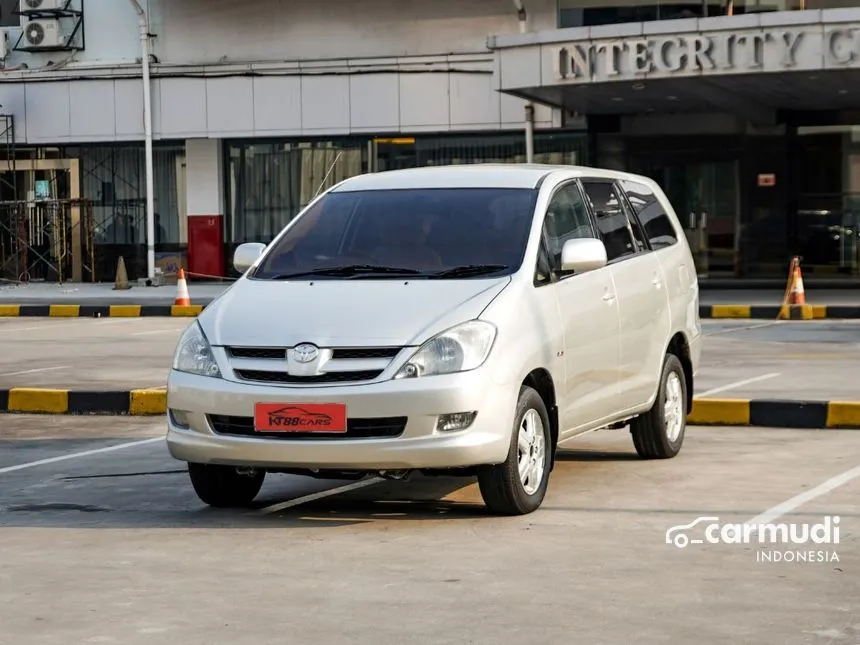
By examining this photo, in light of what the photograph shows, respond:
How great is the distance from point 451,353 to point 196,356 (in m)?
1.22

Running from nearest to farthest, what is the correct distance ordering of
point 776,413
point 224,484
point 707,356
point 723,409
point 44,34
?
point 224,484 → point 776,413 → point 723,409 → point 707,356 → point 44,34

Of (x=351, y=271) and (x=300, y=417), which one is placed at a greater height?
(x=351, y=271)

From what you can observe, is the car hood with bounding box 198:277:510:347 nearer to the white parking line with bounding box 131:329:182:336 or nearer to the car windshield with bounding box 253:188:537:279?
the car windshield with bounding box 253:188:537:279

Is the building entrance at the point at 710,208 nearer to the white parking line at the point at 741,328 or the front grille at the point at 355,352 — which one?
the white parking line at the point at 741,328

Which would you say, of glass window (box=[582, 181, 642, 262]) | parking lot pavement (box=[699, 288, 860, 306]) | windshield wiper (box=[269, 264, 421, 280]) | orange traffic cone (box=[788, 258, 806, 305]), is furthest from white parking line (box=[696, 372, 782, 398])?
parking lot pavement (box=[699, 288, 860, 306])

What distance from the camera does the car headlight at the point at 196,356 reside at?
25.7 ft

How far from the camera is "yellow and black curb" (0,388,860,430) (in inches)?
444

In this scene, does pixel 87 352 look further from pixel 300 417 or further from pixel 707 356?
pixel 300 417

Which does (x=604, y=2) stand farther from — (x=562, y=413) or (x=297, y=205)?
(x=562, y=413)

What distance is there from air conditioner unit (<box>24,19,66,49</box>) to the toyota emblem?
2740 centimetres

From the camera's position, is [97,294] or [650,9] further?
[650,9]

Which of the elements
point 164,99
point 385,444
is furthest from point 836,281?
point 385,444

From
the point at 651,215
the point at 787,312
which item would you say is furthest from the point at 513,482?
the point at 787,312

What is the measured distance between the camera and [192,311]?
25688 millimetres
